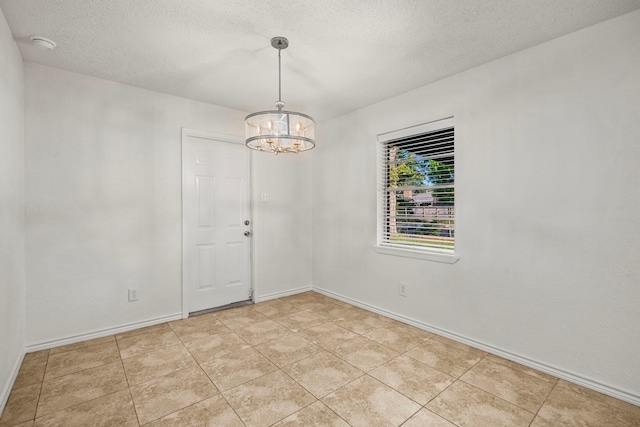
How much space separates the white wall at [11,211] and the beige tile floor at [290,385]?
24 cm

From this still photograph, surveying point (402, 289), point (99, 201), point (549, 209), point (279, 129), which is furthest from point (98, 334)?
point (549, 209)

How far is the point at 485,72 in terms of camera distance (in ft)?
8.54

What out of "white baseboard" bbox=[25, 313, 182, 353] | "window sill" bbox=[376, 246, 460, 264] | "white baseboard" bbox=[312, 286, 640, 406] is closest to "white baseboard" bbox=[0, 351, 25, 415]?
"white baseboard" bbox=[25, 313, 182, 353]

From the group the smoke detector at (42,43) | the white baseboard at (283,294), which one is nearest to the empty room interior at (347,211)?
the smoke detector at (42,43)

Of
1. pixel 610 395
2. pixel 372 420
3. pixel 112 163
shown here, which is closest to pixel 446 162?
pixel 610 395

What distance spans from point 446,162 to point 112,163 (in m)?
3.29

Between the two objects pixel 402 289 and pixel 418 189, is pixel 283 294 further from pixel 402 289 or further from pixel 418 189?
pixel 418 189

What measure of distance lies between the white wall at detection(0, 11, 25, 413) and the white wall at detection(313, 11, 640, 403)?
324 centimetres

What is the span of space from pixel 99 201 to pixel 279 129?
2.03 m

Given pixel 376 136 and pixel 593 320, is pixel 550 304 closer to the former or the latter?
pixel 593 320

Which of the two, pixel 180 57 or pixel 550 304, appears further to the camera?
pixel 180 57

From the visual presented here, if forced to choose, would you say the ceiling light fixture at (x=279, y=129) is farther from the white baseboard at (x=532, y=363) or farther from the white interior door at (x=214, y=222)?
the white baseboard at (x=532, y=363)

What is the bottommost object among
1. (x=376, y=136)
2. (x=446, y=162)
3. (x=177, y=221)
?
(x=177, y=221)

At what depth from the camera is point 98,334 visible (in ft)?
9.38
